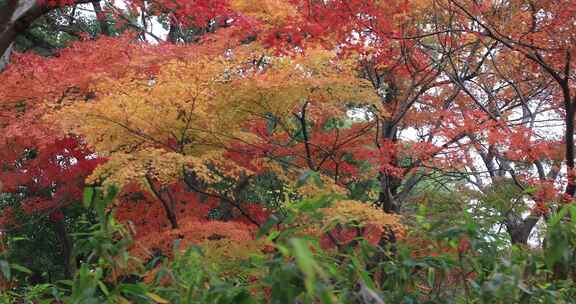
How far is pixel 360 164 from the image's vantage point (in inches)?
456

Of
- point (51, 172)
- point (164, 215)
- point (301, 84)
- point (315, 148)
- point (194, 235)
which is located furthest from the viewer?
point (51, 172)

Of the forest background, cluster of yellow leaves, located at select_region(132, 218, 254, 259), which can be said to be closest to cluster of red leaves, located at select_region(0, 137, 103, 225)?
the forest background

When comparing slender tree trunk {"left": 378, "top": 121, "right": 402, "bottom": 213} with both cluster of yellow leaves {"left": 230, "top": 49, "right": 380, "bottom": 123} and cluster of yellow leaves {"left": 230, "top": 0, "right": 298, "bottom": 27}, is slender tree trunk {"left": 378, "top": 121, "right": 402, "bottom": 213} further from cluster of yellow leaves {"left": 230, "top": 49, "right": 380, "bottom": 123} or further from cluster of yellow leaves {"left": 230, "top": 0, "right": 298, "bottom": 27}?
cluster of yellow leaves {"left": 230, "top": 0, "right": 298, "bottom": 27}

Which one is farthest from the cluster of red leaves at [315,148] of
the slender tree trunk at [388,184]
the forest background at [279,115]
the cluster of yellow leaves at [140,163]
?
the cluster of yellow leaves at [140,163]

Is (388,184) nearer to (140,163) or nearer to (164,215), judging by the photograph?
(164,215)

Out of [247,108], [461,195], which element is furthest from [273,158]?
[461,195]

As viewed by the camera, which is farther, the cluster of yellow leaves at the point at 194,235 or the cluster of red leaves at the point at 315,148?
the cluster of red leaves at the point at 315,148

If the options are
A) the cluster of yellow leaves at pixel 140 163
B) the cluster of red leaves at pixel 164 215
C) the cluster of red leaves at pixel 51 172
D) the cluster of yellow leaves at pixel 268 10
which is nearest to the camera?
the cluster of yellow leaves at pixel 140 163

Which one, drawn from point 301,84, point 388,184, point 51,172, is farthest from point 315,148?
point 51,172

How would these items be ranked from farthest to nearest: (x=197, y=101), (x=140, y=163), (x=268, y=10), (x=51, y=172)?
(x=51, y=172)
(x=268, y=10)
(x=197, y=101)
(x=140, y=163)

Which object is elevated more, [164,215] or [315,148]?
[315,148]

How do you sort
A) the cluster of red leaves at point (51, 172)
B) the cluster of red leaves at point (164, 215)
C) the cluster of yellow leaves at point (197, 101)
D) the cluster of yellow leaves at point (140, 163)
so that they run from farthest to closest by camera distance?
the cluster of red leaves at point (51, 172), the cluster of red leaves at point (164, 215), the cluster of yellow leaves at point (197, 101), the cluster of yellow leaves at point (140, 163)

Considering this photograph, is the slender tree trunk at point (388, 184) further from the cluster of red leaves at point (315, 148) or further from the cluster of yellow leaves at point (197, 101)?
the cluster of yellow leaves at point (197, 101)

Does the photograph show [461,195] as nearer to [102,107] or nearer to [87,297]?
[102,107]
